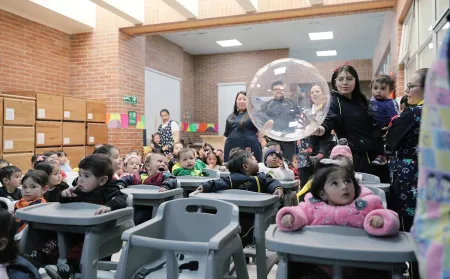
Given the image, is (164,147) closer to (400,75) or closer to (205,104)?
(400,75)

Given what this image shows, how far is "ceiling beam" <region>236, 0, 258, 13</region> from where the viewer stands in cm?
636

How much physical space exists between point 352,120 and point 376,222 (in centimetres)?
137

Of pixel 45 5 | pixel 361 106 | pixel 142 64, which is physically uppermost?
pixel 45 5

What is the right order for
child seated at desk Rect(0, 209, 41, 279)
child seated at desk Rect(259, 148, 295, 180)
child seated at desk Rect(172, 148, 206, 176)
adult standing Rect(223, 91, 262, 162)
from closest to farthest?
child seated at desk Rect(0, 209, 41, 279) < child seated at desk Rect(259, 148, 295, 180) < child seated at desk Rect(172, 148, 206, 176) < adult standing Rect(223, 91, 262, 162)

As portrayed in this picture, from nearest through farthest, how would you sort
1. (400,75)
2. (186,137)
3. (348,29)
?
1. (400,75)
2. (348,29)
3. (186,137)


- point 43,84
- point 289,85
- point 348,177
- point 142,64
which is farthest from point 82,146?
point 348,177

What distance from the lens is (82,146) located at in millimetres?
7031

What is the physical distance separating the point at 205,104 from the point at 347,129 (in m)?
9.55

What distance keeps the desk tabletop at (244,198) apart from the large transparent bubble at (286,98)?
56 centimetres

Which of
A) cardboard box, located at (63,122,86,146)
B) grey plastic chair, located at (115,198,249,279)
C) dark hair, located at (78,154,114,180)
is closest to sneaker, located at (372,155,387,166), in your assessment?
grey plastic chair, located at (115,198,249,279)

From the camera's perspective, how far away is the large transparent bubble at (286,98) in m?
2.90

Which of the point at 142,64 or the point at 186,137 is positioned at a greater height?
the point at 142,64

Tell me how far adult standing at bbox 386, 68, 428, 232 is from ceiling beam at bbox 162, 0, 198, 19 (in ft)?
15.9

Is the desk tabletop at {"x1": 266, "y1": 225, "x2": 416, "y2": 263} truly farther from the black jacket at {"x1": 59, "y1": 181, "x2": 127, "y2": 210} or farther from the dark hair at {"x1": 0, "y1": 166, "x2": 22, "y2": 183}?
the dark hair at {"x1": 0, "y1": 166, "x2": 22, "y2": 183}
